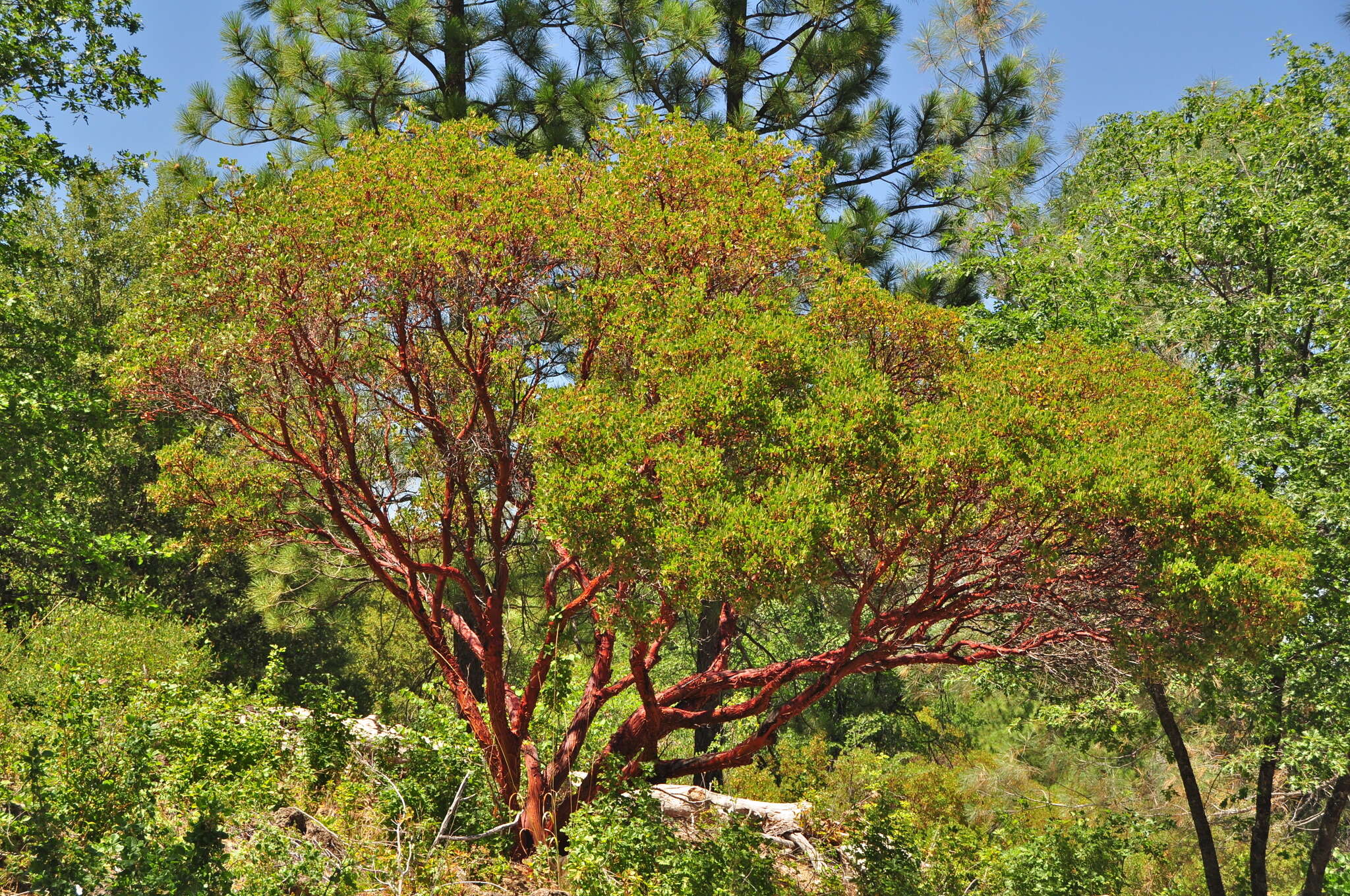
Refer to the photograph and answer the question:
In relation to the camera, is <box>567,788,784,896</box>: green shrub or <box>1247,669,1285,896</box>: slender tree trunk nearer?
<box>567,788,784,896</box>: green shrub

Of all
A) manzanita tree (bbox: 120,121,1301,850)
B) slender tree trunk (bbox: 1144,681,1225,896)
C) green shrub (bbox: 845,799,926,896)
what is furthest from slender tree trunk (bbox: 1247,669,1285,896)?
green shrub (bbox: 845,799,926,896)

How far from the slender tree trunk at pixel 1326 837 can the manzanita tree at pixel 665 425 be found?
13.0 feet

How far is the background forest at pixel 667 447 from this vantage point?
638 centimetres

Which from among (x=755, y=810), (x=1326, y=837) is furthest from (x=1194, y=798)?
(x=755, y=810)

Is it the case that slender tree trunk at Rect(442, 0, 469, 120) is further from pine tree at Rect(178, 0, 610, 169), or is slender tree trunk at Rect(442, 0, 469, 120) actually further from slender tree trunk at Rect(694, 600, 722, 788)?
slender tree trunk at Rect(694, 600, 722, 788)

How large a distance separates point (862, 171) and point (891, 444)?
9505 mm

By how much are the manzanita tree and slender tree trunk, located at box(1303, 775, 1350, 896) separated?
3.96m

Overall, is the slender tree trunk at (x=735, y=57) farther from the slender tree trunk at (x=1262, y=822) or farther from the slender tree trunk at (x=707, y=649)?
the slender tree trunk at (x=1262, y=822)

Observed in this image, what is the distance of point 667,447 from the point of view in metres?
6.22

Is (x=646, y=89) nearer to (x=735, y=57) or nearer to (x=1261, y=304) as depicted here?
(x=735, y=57)

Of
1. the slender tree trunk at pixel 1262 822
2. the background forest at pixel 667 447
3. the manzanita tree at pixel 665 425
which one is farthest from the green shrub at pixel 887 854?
the slender tree trunk at pixel 1262 822

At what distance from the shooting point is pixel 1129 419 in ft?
23.7

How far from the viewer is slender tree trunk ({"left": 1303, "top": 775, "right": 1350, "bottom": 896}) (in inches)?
396

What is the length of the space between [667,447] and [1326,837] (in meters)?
9.52
